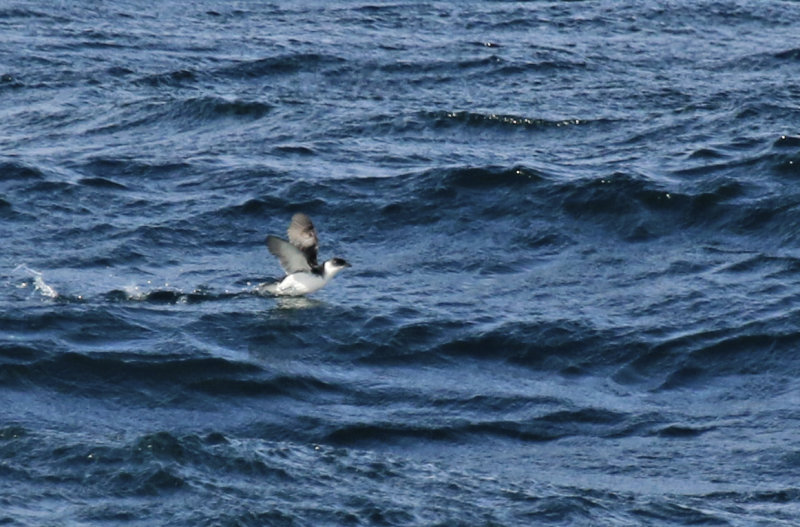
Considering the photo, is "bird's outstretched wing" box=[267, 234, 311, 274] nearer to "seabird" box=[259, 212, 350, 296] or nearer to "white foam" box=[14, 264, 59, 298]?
"seabird" box=[259, 212, 350, 296]

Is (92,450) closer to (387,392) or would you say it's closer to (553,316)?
(387,392)

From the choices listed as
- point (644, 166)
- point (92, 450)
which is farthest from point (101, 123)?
point (92, 450)

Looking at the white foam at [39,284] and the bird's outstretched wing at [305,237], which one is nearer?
the white foam at [39,284]

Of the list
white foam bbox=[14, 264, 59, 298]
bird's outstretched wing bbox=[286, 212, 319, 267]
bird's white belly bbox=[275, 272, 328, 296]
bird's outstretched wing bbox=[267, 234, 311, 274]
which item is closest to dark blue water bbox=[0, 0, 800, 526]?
white foam bbox=[14, 264, 59, 298]

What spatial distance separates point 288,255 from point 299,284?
323 mm

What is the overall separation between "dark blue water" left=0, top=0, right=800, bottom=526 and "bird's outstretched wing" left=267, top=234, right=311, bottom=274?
396mm

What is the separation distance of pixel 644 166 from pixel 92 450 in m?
8.51

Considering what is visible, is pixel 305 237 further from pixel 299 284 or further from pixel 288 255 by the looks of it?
pixel 299 284

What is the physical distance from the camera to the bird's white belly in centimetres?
1494

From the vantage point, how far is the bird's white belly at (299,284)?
49.0ft

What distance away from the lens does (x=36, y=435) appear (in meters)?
11.6

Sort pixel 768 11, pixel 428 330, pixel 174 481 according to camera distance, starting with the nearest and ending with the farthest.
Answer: pixel 174 481
pixel 428 330
pixel 768 11

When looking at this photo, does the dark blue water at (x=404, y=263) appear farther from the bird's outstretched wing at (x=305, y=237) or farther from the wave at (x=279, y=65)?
the bird's outstretched wing at (x=305, y=237)

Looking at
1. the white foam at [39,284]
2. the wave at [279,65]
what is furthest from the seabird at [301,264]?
the wave at [279,65]
